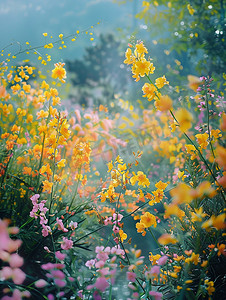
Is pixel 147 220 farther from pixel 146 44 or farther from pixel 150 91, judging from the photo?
pixel 146 44

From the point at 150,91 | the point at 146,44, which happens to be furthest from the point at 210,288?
the point at 146,44

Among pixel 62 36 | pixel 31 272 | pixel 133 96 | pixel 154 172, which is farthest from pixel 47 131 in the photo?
pixel 133 96

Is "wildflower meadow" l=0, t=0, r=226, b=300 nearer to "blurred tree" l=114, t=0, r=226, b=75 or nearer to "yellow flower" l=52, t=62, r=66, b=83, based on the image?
"yellow flower" l=52, t=62, r=66, b=83

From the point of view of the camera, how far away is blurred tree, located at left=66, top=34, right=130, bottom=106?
25.3 feet

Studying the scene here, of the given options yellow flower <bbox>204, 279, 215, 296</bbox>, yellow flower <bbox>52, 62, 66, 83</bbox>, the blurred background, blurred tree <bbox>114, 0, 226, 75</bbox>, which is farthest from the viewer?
blurred tree <bbox>114, 0, 226, 75</bbox>

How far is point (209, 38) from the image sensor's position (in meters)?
3.39

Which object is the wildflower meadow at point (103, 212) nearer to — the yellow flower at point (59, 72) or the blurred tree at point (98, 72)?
the yellow flower at point (59, 72)

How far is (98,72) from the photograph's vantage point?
8086mm

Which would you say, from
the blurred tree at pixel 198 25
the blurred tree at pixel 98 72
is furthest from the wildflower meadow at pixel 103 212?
the blurred tree at pixel 98 72

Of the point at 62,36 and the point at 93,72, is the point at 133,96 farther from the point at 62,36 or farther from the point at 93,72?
the point at 62,36

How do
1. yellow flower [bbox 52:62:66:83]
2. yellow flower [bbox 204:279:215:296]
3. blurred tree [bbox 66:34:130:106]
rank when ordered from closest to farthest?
yellow flower [bbox 204:279:215:296] < yellow flower [bbox 52:62:66:83] < blurred tree [bbox 66:34:130:106]

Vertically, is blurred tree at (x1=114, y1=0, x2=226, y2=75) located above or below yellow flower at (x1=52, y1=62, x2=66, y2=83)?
above

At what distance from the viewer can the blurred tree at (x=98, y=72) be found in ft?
25.3

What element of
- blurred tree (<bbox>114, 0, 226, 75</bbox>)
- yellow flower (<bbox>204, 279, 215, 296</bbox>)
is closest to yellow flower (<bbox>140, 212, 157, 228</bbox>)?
yellow flower (<bbox>204, 279, 215, 296</bbox>)
